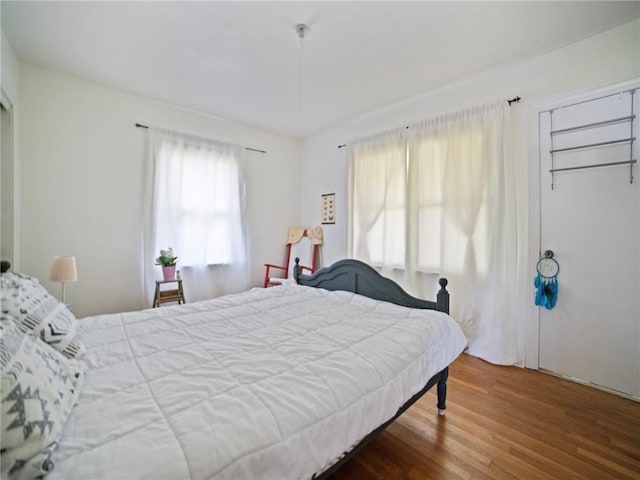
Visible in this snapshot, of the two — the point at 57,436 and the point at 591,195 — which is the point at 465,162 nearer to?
the point at 591,195

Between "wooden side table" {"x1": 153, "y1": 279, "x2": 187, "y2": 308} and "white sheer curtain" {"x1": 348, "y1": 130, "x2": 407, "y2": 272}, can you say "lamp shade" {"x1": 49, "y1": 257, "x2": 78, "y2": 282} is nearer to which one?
"wooden side table" {"x1": 153, "y1": 279, "x2": 187, "y2": 308}

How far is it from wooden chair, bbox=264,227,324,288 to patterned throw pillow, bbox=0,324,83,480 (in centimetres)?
302

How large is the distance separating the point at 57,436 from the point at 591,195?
3.19 meters

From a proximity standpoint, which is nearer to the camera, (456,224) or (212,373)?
(212,373)

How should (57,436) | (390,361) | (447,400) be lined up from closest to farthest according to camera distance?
(57,436)
(390,361)
(447,400)

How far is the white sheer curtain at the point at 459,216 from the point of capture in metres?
2.50

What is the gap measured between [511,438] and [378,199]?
246 cm

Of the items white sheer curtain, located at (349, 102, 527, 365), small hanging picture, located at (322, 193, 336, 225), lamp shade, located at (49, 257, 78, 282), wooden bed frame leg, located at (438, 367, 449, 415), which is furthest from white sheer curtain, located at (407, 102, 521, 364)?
lamp shade, located at (49, 257, 78, 282)

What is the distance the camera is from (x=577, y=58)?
86.0 inches

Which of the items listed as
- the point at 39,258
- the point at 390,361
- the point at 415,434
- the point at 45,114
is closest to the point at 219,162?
the point at 45,114

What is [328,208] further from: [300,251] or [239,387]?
[239,387]

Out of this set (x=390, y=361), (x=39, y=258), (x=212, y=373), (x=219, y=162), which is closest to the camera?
(x=212, y=373)

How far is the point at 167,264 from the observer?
3.01 metres

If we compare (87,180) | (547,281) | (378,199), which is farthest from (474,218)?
(87,180)
